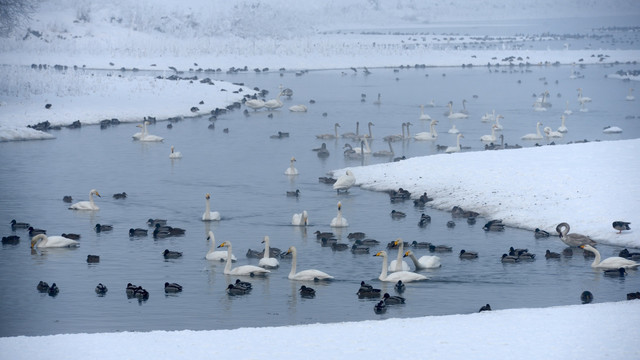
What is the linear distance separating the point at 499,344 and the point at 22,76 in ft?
165

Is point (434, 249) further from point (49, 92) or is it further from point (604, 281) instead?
point (49, 92)

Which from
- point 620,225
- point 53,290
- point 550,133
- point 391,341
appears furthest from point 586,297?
point 550,133

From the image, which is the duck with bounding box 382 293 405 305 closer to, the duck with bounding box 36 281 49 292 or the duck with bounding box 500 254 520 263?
the duck with bounding box 500 254 520 263

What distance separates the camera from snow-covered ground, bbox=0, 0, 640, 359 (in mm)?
14609

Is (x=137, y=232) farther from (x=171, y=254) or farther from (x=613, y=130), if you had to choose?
(x=613, y=130)

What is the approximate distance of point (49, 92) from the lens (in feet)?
179

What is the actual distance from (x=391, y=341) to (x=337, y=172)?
1969cm

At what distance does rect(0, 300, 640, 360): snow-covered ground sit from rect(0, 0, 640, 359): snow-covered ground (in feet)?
0.09

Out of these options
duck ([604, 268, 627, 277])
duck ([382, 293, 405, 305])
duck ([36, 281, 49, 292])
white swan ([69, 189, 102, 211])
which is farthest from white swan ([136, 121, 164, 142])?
duck ([382, 293, 405, 305])

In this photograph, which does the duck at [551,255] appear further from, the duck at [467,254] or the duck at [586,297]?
the duck at [586,297]

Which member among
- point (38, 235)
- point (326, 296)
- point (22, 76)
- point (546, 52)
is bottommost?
point (326, 296)

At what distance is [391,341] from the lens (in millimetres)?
14883

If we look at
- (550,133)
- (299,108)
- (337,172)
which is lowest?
(337,172)

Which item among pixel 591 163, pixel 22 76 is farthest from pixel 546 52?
pixel 591 163
